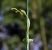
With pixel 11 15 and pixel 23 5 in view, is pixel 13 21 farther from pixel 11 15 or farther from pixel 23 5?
pixel 23 5

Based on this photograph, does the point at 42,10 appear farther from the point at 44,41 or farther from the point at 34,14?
the point at 44,41

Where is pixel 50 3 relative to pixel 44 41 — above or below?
above

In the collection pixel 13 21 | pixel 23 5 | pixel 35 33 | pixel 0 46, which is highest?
pixel 23 5

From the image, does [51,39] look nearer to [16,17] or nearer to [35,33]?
[35,33]

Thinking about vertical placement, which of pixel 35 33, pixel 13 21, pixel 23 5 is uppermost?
pixel 23 5

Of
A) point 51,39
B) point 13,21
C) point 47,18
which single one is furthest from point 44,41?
point 13,21

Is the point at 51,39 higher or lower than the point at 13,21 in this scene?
lower

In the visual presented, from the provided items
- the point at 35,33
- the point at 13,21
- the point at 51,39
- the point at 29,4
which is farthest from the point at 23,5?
the point at 51,39
